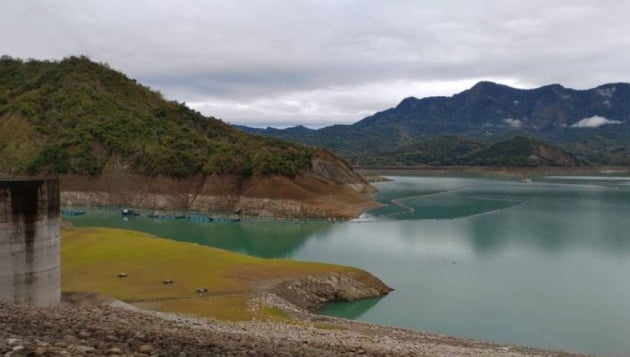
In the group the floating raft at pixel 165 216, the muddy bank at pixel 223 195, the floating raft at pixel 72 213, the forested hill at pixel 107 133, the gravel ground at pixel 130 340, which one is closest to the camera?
the gravel ground at pixel 130 340

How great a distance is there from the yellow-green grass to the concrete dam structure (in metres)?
7.60

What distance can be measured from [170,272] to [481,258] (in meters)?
29.1

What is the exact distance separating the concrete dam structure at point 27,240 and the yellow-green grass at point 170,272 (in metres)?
7.60

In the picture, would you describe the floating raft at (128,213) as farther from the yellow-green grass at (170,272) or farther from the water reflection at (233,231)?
the yellow-green grass at (170,272)

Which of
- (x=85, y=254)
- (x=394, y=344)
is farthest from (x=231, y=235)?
(x=394, y=344)

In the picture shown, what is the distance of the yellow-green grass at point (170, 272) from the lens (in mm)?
27922

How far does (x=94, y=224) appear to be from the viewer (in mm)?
76188

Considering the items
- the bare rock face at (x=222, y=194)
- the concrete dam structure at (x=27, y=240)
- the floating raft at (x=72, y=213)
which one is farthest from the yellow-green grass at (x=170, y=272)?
the floating raft at (x=72, y=213)

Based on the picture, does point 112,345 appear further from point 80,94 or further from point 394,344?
point 80,94

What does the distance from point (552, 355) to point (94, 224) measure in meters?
67.0

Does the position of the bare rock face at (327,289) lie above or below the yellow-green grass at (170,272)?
below

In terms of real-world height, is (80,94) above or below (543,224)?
above

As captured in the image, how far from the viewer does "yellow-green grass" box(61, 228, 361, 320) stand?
1099 inches

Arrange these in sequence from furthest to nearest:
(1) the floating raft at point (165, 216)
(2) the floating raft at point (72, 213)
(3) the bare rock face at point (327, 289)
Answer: (2) the floating raft at point (72, 213)
(1) the floating raft at point (165, 216)
(3) the bare rock face at point (327, 289)
